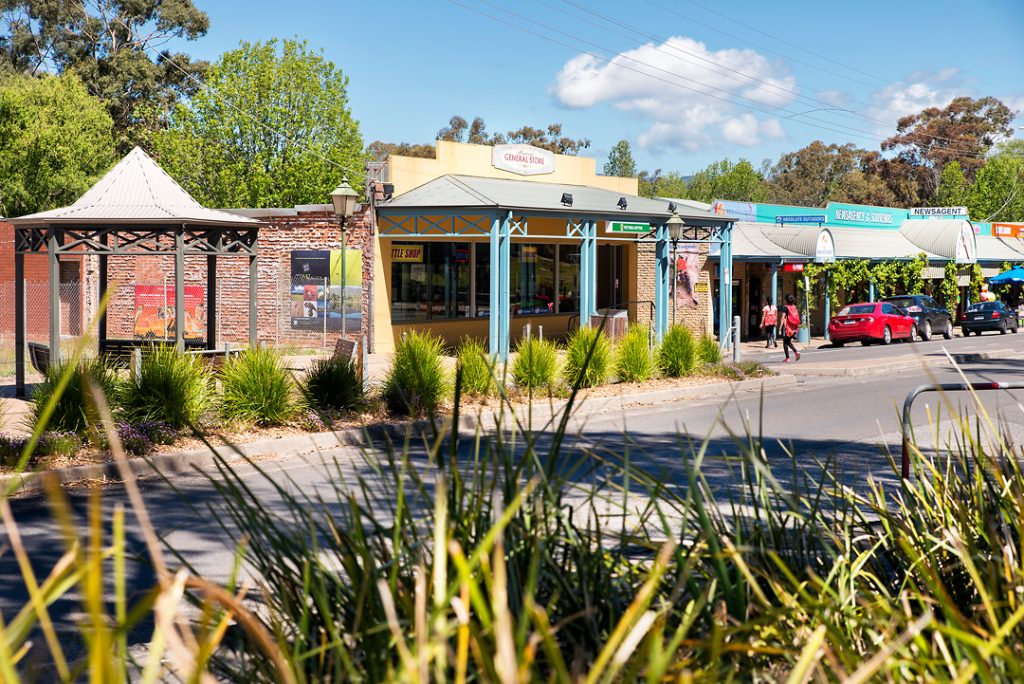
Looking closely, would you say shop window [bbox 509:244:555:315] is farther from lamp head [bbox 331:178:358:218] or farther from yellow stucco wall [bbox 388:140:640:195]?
lamp head [bbox 331:178:358:218]

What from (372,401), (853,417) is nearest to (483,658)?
(372,401)

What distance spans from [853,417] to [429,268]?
16004 mm

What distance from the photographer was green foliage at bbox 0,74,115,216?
127ft

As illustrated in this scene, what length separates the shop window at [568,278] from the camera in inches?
1334

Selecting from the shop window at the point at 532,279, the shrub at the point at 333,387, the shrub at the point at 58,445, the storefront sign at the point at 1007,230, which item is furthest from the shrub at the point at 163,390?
the storefront sign at the point at 1007,230

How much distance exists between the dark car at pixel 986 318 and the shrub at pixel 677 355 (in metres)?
27.0

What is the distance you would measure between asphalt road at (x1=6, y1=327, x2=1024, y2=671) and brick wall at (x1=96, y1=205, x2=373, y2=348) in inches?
449

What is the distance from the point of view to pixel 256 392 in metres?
13.0

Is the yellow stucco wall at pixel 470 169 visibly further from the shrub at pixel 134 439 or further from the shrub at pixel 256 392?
the shrub at pixel 134 439

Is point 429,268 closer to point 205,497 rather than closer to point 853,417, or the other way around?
point 853,417

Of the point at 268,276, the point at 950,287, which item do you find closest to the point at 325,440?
the point at 268,276

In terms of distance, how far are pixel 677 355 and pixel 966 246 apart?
110ft

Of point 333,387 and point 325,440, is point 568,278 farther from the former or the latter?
point 325,440

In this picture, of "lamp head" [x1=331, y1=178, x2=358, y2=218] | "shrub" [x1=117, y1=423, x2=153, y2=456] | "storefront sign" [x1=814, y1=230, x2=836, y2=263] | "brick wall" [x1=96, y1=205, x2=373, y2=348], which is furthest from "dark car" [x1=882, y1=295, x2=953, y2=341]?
"shrub" [x1=117, y1=423, x2=153, y2=456]
